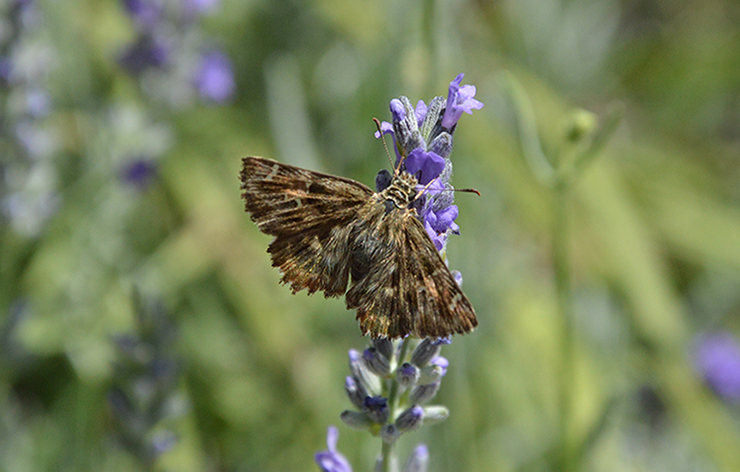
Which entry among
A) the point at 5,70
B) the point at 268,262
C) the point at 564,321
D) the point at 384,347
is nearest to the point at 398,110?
the point at 384,347

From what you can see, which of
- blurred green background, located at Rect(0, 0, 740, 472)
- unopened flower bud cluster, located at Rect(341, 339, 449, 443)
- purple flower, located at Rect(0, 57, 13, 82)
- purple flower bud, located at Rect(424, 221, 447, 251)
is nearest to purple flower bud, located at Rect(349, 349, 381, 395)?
unopened flower bud cluster, located at Rect(341, 339, 449, 443)

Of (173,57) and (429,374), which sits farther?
(173,57)

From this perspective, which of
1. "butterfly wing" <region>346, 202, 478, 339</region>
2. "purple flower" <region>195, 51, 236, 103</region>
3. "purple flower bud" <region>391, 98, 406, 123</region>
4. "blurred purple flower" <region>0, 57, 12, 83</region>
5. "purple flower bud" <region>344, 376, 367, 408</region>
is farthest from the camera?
"purple flower" <region>195, 51, 236, 103</region>

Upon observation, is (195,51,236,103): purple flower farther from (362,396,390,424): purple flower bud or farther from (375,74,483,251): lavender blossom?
(362,396,390,424): purple flower bud

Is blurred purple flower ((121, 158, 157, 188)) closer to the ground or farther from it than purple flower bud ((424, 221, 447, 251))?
farther from it

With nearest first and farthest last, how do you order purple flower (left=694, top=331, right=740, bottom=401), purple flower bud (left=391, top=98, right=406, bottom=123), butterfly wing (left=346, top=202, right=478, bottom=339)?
butterfly wing (left=346, top=202, right=478, bottom=339), purple flower bud (left=391, top=98, right=406, bottom=123), purple flower (left=694, top=331, right=740, bottom=401)

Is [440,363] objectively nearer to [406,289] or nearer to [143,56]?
[406,289]

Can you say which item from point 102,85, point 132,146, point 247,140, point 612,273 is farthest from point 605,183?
point 102,85

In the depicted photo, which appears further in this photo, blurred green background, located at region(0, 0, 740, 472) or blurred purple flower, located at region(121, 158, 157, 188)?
blurred purple flower, located at region(121, 158, 157, 188)
